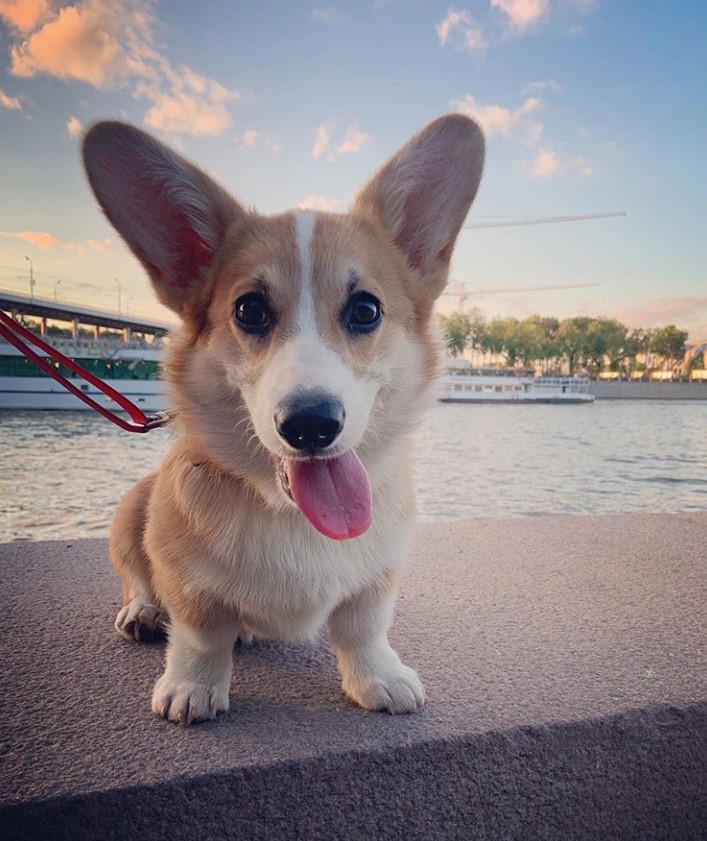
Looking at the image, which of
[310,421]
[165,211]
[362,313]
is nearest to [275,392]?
[310,421]

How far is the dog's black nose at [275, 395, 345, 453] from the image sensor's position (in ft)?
4.63

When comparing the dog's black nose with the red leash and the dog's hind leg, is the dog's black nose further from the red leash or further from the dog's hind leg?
the dog's hind leg

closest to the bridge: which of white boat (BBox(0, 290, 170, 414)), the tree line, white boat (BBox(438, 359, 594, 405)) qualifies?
white boat (BBox(0, 290, 170, 414))

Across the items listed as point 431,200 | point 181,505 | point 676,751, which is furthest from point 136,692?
point 431,200

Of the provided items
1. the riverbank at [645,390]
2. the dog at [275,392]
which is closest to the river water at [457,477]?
the dog at [275,392]

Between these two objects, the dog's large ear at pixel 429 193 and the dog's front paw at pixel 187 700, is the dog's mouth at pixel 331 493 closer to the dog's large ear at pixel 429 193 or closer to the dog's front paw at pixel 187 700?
the dog's front paw at pixel 187 700

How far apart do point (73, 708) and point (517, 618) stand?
1.68 metres

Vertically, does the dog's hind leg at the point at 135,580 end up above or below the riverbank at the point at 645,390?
above

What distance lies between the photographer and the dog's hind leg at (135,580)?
226 centimetres

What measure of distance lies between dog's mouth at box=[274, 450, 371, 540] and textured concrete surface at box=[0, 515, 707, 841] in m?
0.59

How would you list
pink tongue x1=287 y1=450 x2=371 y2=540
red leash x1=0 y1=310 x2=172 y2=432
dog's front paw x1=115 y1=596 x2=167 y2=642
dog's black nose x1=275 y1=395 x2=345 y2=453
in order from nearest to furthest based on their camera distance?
dog's black nose x1=275 y1=395 x2=345 y2=453, pink tongue x1=287 y1=450 x2=371 y2=540, dog's front paw x1=115 y1=596 x2=167 y2=642, red leash x1=0 y1=310 x2=172 y2=432

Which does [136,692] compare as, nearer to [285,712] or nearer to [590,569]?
[285,712]

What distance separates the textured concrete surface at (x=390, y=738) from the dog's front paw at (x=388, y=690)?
0.05 metres

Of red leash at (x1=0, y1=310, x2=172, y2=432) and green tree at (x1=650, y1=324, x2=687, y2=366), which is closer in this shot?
red leash at (x1=0, y1=310, x2=172, y2=432)
